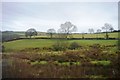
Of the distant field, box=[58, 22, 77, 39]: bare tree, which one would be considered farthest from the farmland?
box=[58, 22, 77, 39]: bare tree

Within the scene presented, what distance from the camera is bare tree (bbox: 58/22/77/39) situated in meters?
5.46

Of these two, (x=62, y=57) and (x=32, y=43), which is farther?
(x=32, y=43)

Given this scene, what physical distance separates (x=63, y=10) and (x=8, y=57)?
1418 millimetres

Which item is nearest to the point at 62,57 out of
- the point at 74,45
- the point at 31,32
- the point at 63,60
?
the point at 63,60

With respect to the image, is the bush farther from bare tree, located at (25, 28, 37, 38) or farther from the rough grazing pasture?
bare tree, located at (25, 28, 37, 38)

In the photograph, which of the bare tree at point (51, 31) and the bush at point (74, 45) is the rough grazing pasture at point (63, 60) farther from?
the bare tree at point (51, 31)

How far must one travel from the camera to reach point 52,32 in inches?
218

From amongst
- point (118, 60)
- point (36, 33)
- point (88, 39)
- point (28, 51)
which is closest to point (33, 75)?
point (28, 51)

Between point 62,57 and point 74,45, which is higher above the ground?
point 74,45

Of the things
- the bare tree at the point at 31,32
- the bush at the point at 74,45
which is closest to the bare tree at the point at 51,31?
the bare tree at the point at 31,32

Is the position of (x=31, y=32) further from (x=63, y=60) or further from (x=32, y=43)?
(x=63, y=60)

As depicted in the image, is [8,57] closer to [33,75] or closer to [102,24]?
[33,75]

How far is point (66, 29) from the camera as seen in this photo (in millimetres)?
5492

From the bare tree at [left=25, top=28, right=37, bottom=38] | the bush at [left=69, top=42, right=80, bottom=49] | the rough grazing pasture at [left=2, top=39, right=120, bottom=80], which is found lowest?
the rough grazing pasture at [left=2, top=39, right=120, bottom=80]
